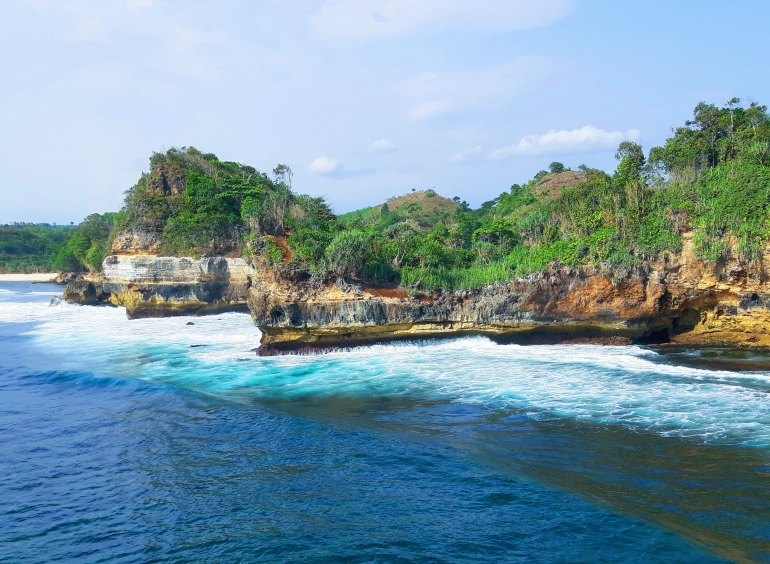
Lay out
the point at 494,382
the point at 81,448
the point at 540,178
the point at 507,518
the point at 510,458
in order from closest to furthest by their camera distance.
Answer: the point at 507,518, the point at 510,458, the point at 81,448, the point at 494,382, the point at 540,178

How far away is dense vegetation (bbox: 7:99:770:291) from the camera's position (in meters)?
20.0

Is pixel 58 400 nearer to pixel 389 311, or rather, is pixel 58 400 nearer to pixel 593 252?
pixel 389 311

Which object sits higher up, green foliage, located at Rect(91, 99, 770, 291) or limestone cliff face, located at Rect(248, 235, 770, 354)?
green foliage, located at Rect(91, 99, 770, 291)

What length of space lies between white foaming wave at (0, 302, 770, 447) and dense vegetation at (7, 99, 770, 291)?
3.42 metres

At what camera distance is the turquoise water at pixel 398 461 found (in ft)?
27.0

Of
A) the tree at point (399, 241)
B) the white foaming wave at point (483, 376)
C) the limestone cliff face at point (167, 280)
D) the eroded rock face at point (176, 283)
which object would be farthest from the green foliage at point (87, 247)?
the tree at point (399, 241)

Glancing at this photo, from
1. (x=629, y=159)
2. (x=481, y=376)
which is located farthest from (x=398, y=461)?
(x=629, y=159)

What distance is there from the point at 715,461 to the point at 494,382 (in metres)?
6.58

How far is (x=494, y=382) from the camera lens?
16047 mm

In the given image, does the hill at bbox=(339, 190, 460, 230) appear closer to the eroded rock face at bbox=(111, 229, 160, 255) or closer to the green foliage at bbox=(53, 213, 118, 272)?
the eroded rock face at bbox=(111, 229, 160, 255)

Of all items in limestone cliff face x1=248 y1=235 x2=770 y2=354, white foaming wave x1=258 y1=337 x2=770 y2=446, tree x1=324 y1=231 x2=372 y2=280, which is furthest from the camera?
tree x1=324 y1=231 x2=372 y2=280

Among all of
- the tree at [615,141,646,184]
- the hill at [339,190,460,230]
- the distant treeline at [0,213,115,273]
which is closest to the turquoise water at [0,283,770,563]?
the tree at [615,141,646,184]

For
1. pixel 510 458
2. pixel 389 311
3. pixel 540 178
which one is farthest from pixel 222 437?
pixel 540 178

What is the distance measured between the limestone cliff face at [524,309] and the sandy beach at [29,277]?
61.7 m
